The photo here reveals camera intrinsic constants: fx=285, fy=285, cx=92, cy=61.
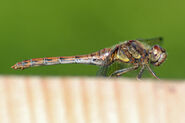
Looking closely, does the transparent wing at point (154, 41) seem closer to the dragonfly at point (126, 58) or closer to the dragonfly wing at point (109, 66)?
the dragonfly at point (126, 58)

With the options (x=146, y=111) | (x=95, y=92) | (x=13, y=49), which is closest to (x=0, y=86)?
(x=95, y=92)

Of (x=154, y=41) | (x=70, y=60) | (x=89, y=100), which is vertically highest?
(x=154, y=41)

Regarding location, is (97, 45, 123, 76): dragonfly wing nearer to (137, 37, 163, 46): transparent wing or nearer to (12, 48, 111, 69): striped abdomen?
(12, 48, 111, 69): striped abdomen

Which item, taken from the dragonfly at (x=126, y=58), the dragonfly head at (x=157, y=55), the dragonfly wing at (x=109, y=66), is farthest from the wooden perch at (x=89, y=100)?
the dragonfly head at (x=157, y=55)

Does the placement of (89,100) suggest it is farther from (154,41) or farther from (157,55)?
(154,41)

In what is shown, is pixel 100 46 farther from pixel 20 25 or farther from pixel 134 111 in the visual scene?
pixel 134 111

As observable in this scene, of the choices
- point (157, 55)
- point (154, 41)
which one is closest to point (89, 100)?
point (157, 55)
